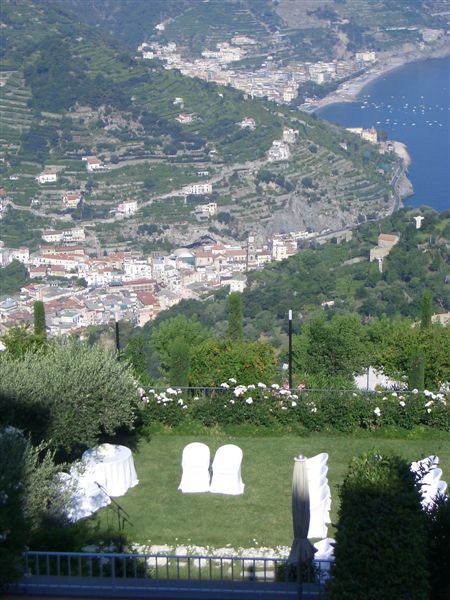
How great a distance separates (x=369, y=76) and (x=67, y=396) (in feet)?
377

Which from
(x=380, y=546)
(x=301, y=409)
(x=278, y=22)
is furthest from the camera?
(x=278, y=22)

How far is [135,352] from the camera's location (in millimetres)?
11719

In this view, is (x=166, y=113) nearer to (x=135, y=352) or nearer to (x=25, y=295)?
(x=25, y=295)

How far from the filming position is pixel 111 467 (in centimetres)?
794

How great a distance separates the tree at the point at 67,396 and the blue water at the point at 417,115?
60142mm

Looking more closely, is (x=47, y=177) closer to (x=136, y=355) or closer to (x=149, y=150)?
(x=149, y=150)

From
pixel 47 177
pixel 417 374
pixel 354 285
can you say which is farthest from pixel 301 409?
pixel 47 177

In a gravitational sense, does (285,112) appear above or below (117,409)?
below

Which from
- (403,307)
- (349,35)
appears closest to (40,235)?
(403,307)

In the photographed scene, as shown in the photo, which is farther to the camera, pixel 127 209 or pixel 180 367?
pixel 127 209

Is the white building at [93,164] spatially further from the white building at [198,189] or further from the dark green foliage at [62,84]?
the dark green foliage at [62,84]

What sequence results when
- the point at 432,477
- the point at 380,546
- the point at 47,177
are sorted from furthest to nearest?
the point at 47,177 < the point at 432,477 < the point at 380,546

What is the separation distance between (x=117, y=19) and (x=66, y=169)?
229ft

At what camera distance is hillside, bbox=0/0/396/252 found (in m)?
69.9
